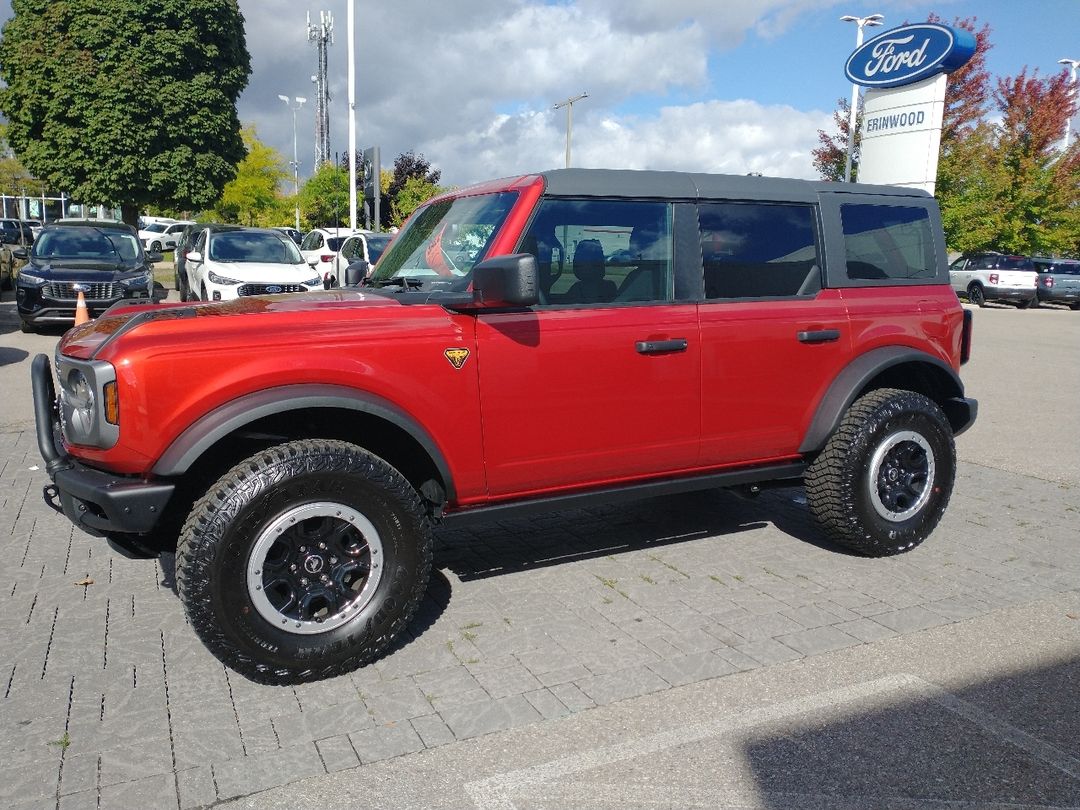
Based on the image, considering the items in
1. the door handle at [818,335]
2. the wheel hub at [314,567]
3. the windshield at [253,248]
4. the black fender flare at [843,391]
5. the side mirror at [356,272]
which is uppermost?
the windshield at [253,248]

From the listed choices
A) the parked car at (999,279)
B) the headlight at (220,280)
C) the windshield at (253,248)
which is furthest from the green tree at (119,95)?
the parked car at (999,279)

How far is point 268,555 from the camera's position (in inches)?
131

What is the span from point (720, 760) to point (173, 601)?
2.67 metres

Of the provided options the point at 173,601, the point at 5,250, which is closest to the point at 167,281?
the point at 5,250

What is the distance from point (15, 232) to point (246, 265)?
25.9m

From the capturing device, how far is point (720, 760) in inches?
113

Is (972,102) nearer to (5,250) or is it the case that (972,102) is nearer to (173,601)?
(5,250)

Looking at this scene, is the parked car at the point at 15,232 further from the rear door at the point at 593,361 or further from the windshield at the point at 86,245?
the rear door at the point at 593,361

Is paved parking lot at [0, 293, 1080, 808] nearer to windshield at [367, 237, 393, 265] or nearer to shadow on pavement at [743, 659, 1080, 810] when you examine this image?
shadow on pavement at [743, 659, 1080, 810]

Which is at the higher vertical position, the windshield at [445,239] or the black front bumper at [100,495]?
the windshield at [445,239]

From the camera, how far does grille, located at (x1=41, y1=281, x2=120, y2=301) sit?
13367 millimetres

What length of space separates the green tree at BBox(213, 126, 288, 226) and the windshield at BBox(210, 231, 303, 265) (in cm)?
3072

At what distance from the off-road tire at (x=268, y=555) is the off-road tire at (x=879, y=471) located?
220 cm

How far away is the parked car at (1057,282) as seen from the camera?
87.4ft
